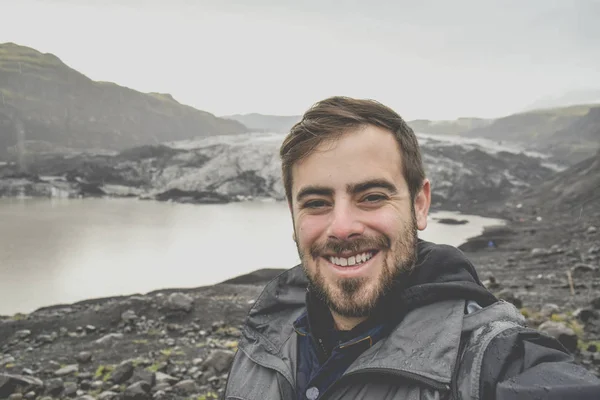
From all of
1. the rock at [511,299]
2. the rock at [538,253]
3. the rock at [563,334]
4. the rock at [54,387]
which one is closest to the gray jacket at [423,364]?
the rock at [54,387]

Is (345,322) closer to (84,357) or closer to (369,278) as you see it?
(369,278)

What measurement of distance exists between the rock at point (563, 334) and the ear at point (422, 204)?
4680 millimetres

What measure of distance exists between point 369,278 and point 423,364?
0.49 metres

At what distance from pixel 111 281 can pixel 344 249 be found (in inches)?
490

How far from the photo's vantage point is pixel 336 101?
2232mm

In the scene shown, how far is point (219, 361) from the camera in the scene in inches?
252

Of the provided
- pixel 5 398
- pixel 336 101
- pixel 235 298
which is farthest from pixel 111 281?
pixel 336 101

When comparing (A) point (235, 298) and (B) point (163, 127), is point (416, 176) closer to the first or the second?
(A) point (235, 298)

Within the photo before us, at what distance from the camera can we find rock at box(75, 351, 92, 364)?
6.78m

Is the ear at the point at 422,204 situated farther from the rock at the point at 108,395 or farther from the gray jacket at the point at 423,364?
the rock at the point at 108,395

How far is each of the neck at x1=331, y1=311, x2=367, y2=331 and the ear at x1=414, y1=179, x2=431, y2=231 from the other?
63 cm

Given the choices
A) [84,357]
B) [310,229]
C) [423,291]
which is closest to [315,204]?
[310,229]

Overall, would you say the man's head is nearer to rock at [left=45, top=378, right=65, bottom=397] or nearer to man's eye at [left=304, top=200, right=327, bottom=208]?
man's eye at [left=304, top=200, right=327, bottom=208]

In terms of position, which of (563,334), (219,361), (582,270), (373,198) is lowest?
(219,361)
